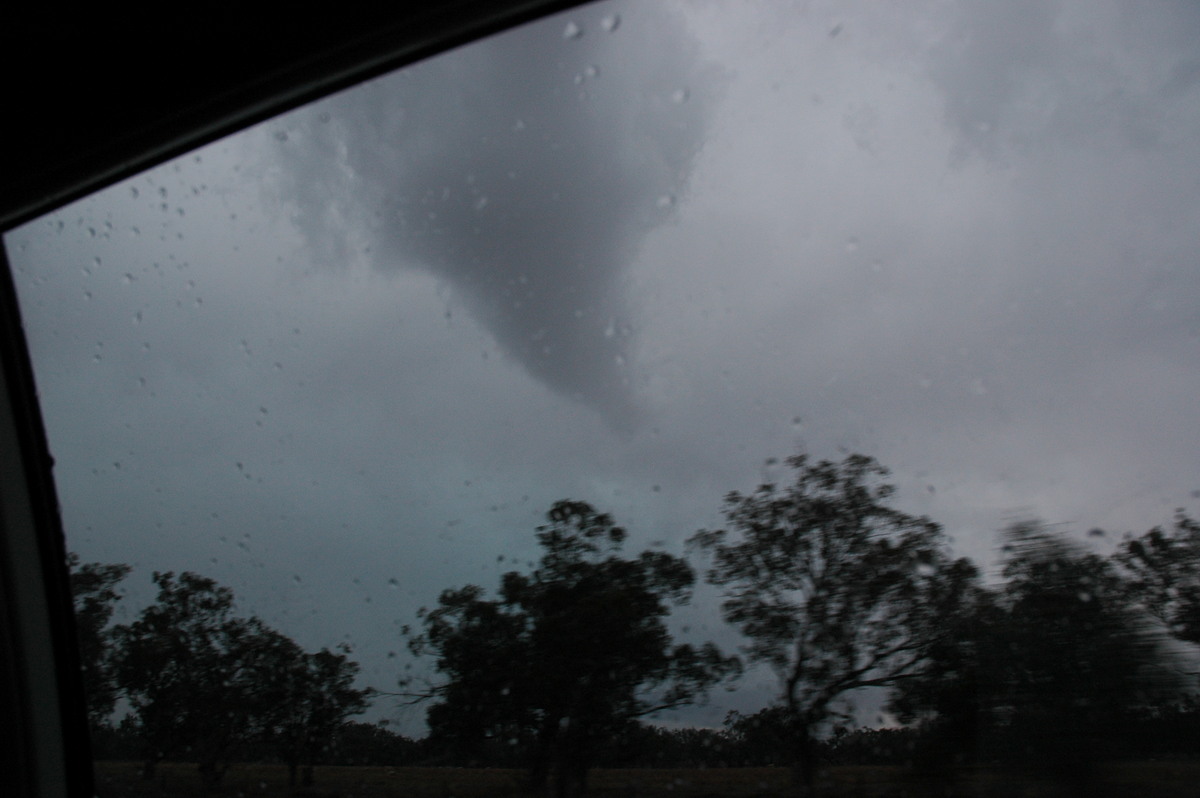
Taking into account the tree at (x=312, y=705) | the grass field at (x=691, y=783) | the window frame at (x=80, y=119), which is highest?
the window frame at (x=80, y=119)

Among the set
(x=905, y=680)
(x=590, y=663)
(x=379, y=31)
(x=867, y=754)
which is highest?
(x=379, y=31)

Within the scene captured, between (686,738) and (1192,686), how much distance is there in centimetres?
132

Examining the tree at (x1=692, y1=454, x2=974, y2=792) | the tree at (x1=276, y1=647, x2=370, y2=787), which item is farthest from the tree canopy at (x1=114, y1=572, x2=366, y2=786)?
the tree at (x1=692, y1=454, x2=974, y2=792)

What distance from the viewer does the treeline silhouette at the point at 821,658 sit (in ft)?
7.13

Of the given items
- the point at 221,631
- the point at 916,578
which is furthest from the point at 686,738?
the point at 221,631

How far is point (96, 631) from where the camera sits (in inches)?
141

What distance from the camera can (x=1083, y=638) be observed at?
2242 mm

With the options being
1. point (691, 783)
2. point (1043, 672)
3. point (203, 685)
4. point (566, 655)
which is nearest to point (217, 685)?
point (203, 685)

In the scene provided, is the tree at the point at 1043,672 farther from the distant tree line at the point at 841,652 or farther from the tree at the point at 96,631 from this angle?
the tree at the point at 96,631

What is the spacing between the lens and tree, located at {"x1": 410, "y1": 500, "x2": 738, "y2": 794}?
2539 mm

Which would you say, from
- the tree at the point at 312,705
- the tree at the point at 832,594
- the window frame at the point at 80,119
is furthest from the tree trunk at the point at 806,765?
the window frame at the point at 80,119

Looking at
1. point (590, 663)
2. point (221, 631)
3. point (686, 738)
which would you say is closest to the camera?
point (686, 738)

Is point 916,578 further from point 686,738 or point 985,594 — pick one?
point 686,738

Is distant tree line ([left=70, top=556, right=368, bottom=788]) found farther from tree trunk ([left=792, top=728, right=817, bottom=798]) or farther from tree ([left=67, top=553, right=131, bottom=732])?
tree trunk ([left=792, top=728, right=817, bottom=798])
